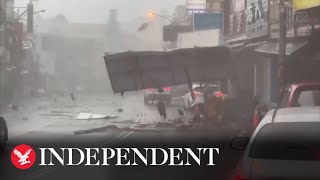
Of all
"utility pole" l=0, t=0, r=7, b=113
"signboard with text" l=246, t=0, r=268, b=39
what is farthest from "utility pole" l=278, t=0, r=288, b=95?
"utility pole" l=0, t=0, r=7, b=113

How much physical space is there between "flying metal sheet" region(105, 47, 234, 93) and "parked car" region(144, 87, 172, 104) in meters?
0.04

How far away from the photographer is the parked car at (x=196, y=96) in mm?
3654

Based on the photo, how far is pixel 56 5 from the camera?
3.38 m

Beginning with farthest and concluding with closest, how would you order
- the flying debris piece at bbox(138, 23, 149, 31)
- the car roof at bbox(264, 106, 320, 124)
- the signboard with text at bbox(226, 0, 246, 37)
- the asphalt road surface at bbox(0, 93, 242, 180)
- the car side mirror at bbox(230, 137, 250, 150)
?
A: 1. the signboard with text at bbox(226, 0, 246, 37)
2. the flying debris piece at bbox(138, 23, 149, 31)
3. the asphalt road surface at bbox(0, 93, 242, 180)
4. the car side mirror at bbox(230, 137, 250, 150)
5. the car roof at bbox(264, 106, 320, 124)

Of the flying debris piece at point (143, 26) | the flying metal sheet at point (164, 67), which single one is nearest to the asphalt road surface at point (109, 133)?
the flying metal sheet at point (164, 67)

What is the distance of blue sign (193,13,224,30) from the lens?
359 cm

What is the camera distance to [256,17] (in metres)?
3.86

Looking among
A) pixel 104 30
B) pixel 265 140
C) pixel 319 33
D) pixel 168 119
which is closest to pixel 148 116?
pixel 168 119

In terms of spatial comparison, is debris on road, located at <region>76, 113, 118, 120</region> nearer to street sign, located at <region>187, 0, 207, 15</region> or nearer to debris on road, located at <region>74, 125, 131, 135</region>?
debris on road, located at <region>74, 125, 131, 135</region>

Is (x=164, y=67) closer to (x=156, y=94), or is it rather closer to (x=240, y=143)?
(x=156, y=94)

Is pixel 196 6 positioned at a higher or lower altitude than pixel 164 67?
higher

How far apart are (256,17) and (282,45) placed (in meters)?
0.31

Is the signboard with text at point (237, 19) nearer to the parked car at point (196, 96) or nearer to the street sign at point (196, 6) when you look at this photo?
the street sign at point (196, 6)

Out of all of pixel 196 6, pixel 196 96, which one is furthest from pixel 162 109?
pixel 196 6
